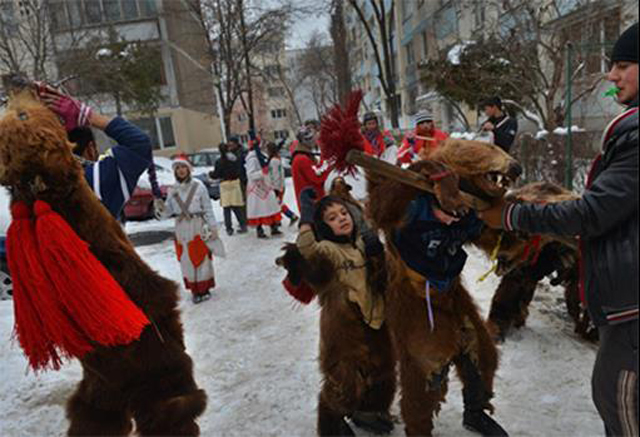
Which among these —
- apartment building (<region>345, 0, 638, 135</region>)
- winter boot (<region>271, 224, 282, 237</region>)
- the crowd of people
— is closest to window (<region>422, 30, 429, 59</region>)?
apartment building (<region>345, 0, 638, 135</region>)

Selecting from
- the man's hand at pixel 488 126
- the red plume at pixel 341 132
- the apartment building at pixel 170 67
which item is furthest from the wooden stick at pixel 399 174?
the apartment building at pixel 170 67

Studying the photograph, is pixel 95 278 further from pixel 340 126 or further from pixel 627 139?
pixel 627 139

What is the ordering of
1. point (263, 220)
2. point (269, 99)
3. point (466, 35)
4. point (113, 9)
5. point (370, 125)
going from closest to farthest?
point (370, 125)
point (263, 220)
point (466, 35)
point (113, 9)
point (269, 99)

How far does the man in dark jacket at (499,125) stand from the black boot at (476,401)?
3418 millimetres

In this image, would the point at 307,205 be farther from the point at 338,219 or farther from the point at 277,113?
the point at 277,113

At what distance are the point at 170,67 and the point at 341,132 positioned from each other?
A: 27.2 metres

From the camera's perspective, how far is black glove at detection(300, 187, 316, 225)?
3.44m

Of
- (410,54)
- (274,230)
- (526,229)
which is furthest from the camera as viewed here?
(410,54)

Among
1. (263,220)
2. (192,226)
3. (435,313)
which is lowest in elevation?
(263,220)

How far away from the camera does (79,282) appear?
6.60 feet

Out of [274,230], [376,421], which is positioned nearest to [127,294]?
[376,421]

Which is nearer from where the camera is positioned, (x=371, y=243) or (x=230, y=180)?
(x=371, y=243)

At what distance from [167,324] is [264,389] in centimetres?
136

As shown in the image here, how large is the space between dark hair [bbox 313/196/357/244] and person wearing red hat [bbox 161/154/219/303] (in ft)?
10.6
